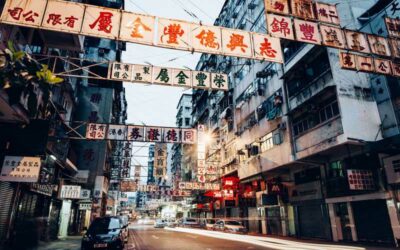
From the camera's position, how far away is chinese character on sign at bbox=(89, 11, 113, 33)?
9.00 meters

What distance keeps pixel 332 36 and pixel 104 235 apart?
40.6ft

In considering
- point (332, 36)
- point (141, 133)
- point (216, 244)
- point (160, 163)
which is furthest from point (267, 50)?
point (160, 163)

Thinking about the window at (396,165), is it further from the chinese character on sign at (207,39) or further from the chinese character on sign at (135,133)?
the chinese character on sign at (135,133)

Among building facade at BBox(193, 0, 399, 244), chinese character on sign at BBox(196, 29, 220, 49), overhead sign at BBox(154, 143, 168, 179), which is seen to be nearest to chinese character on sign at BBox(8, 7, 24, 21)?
chinese character on sign at BBox(196, 29, 220, 49)

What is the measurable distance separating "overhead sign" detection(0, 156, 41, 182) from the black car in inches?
144

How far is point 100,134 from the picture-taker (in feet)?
60.5

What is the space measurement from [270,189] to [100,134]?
15.0 m

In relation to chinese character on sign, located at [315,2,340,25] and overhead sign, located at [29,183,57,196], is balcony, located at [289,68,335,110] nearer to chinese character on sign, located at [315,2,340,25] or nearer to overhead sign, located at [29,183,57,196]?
chinese character on sign, located at [315,2,340,25]

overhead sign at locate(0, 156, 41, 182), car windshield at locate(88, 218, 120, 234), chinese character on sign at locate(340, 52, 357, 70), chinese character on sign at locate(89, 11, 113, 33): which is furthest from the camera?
car windshield at locate(88, 218, 120, 234)

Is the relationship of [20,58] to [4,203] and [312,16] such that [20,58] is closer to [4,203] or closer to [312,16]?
[4,203]

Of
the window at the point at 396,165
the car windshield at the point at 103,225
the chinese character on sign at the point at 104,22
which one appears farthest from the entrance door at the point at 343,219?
the chinese character on sign at the point at 104,22

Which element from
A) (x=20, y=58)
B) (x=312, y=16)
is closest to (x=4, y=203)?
(x=20, y=58)

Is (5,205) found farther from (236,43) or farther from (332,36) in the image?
(332,36)

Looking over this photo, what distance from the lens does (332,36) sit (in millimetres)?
10562
